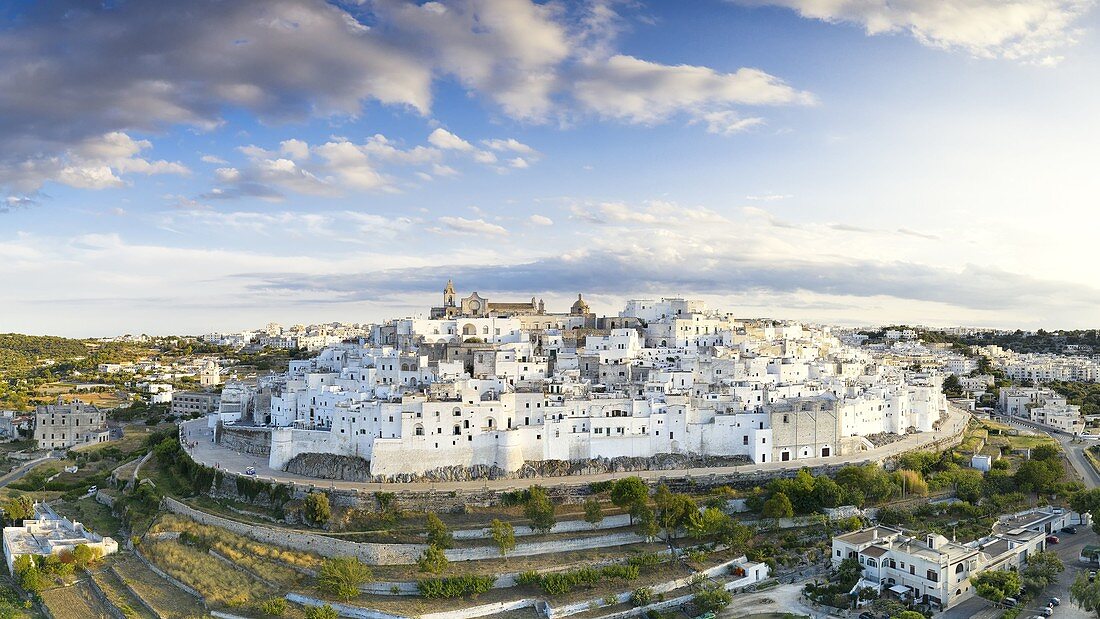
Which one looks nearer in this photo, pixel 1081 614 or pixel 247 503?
pixel 1081 614

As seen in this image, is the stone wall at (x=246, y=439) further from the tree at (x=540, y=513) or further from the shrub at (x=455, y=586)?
the shrub at (x=455, y=586)

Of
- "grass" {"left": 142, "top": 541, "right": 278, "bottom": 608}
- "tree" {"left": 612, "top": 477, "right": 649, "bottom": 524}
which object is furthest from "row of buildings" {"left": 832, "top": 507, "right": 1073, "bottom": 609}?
"grass" {"left": 142, "top": 541, "right": 278, "bottom": 608}

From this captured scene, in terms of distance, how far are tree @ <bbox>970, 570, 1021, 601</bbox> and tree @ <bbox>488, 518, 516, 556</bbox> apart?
1224 cm

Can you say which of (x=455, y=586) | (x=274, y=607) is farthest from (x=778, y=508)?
(x=274, y=607)

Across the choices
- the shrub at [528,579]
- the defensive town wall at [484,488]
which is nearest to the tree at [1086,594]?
the defensive town wall at [484,488]

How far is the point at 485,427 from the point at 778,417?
10.7 m

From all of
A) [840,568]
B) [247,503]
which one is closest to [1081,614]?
[840,568]

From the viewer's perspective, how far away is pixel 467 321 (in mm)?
44062

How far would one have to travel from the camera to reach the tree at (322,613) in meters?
21.6

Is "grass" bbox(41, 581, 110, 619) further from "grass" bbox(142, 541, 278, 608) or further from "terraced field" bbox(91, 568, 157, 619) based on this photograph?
"grass" bbox(142, 541, 278, 608)

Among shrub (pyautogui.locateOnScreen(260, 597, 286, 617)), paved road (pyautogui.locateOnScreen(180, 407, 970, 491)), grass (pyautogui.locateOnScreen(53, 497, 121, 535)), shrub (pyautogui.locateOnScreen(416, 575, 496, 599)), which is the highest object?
paved road (pyautogui.locateOnScreen(180, 407, 970, 491))

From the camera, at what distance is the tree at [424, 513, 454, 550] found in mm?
24677

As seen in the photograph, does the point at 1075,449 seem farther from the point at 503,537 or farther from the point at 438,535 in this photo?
the point at 438,535

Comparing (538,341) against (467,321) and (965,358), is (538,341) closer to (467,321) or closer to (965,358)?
(467,321)
